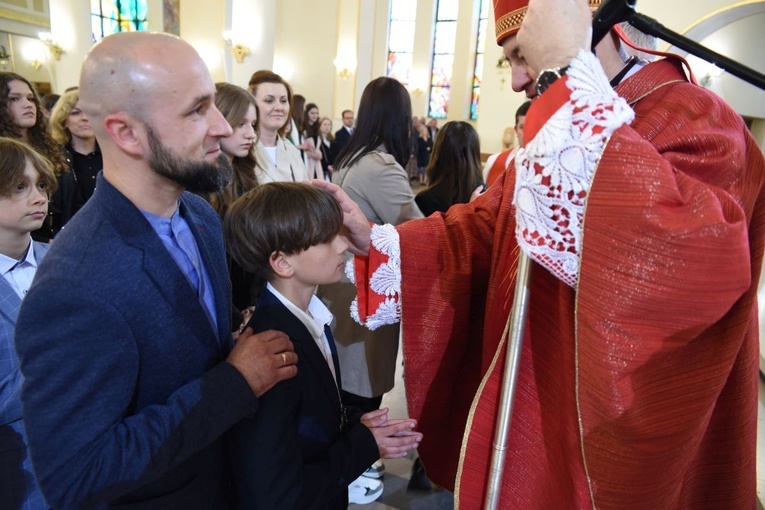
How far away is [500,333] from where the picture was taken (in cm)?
136

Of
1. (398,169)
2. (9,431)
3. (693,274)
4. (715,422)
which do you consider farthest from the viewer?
(398,169)

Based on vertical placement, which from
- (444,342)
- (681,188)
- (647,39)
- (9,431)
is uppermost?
(647,39)

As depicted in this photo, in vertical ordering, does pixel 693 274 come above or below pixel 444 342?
above

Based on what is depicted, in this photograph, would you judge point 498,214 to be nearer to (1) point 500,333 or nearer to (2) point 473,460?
(1) point 500,333

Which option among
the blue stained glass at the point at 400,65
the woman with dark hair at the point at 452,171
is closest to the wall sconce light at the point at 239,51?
the blue stained glass at the point at 400,65

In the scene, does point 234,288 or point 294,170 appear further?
point 294,170

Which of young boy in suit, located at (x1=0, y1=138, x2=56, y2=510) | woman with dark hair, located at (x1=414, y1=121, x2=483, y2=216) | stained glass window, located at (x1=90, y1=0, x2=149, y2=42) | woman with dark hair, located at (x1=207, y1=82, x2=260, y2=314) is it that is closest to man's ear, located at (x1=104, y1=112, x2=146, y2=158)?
young boy in suit, located at (x1=0, y1=138, x2=56, y2=510)

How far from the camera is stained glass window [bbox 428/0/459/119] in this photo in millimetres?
17188

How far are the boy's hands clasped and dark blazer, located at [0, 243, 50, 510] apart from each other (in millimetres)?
1026

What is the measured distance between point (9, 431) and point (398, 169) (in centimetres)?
183

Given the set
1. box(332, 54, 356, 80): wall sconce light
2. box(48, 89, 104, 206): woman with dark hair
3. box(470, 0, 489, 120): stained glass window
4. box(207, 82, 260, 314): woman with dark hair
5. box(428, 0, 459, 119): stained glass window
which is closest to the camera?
box(207, 82, 260, 314): woman with dark hair

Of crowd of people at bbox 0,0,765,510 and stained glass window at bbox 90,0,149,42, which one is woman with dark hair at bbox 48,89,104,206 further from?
stained glass window at bbox 90,0,149,42

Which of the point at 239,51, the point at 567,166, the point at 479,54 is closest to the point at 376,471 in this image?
the point at 567,166

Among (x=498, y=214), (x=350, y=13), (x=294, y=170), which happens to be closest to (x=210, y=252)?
(x=498, y=214)
